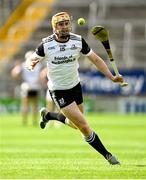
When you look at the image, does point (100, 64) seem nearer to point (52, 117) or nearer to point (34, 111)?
point (52, 117)

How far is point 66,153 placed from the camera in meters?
15.7

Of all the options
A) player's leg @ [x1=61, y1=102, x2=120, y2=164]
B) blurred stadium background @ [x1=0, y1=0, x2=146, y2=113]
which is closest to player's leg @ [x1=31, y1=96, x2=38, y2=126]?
blurred stadium background @ [x1=0, y1=0, x2=146, y2=113]

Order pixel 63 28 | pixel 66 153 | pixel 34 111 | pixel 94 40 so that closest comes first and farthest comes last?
pixel 63 28 → pixel 66 153 → pixel 34 111 → pixel 94 40

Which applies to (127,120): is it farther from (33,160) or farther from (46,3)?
(33,160)

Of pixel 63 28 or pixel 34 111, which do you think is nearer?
pixel 63 28

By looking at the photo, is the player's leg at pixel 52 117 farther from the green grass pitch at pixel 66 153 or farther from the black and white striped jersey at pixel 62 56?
the black and white striped jersey at pixel 62 56

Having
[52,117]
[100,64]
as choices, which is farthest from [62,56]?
[52,117]

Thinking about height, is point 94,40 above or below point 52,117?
below

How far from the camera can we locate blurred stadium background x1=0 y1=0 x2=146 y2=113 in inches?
1439

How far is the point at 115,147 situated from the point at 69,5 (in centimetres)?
2421

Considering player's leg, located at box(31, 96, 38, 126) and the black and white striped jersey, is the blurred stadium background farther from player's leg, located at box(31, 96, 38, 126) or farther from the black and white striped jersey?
the black and white striped jersey

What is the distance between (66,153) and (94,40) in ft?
72.9

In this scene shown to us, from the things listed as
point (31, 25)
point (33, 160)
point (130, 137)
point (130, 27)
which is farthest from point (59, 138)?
point (31, 25)

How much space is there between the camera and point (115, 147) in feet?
58.6
